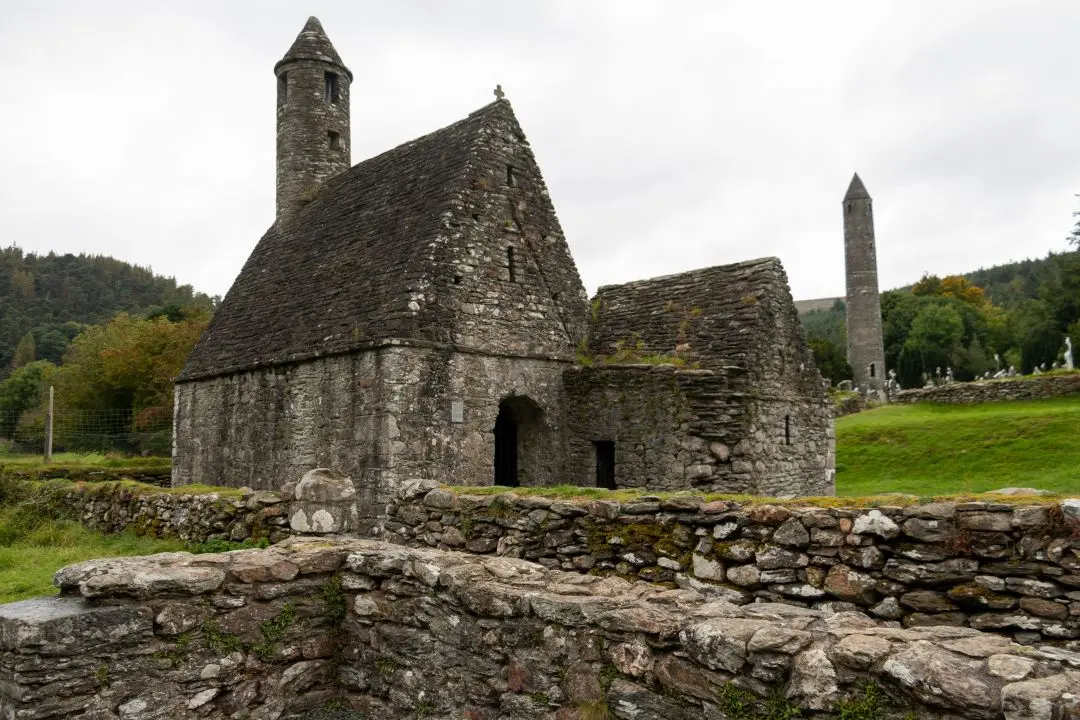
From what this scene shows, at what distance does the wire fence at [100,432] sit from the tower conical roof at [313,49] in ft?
59.6

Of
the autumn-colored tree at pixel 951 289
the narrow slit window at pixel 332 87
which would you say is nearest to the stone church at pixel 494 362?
the narrow slit window at pixel 332 87

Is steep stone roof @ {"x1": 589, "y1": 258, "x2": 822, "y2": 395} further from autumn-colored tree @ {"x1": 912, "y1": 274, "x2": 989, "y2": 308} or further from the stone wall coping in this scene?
autumn-colored tree @ {"x1": 912, "y1": 274, "x2": 989, "y2": 308}

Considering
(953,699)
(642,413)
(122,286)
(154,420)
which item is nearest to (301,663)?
(953,699)

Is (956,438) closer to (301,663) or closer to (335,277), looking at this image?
(335,277)

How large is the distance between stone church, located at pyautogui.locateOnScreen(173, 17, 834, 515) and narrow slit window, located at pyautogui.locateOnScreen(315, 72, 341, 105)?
22.0 feet

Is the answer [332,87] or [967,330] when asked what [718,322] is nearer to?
[332,87]

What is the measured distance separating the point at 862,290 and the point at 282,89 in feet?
134

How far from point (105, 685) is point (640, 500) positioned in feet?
13.3

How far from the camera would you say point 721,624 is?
12.3ft

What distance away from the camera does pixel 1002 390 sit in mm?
27109

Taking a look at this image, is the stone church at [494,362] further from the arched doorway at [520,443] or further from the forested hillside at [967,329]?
the forested hillside at [967,329]

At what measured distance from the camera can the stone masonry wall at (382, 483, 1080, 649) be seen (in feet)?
15.5

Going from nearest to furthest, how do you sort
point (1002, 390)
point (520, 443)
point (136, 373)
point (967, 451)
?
point (520, 443) → point (967, 451) → point (1002, 390) → point (136, 373)

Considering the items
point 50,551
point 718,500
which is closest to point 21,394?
point 50,551
